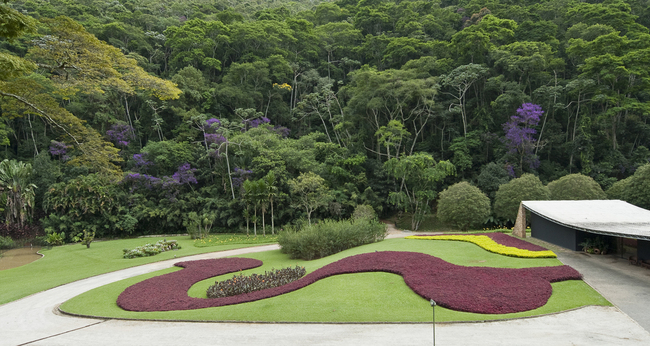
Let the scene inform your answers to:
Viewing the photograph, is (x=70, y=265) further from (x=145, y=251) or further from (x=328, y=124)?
(x=328, y=124)

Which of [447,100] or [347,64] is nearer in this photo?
[447,100]

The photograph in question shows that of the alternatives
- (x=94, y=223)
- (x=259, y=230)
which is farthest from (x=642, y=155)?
(x=94, y=223)

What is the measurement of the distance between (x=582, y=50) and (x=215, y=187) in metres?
37.4

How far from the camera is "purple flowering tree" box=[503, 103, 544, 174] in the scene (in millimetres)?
32000

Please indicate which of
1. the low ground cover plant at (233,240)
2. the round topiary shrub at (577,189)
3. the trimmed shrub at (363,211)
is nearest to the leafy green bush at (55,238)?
the low ground cover plant at (233,240)

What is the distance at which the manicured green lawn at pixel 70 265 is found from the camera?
14.9 metres

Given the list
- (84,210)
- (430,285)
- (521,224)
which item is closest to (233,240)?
(84,210)

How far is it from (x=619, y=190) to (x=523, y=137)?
8.08 metres

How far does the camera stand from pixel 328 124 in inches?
1761

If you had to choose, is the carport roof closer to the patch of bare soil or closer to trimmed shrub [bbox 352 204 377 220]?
trimmed shrub [bbox 352 204 377 220]

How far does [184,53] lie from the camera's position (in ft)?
139

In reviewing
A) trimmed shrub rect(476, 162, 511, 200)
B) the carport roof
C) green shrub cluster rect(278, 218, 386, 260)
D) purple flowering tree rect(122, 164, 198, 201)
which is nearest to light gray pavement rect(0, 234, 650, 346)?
the carport roof

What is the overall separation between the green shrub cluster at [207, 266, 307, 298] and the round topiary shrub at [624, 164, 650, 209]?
81.2 feet

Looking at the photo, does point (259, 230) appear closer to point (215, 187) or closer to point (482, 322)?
point (215, 187)
